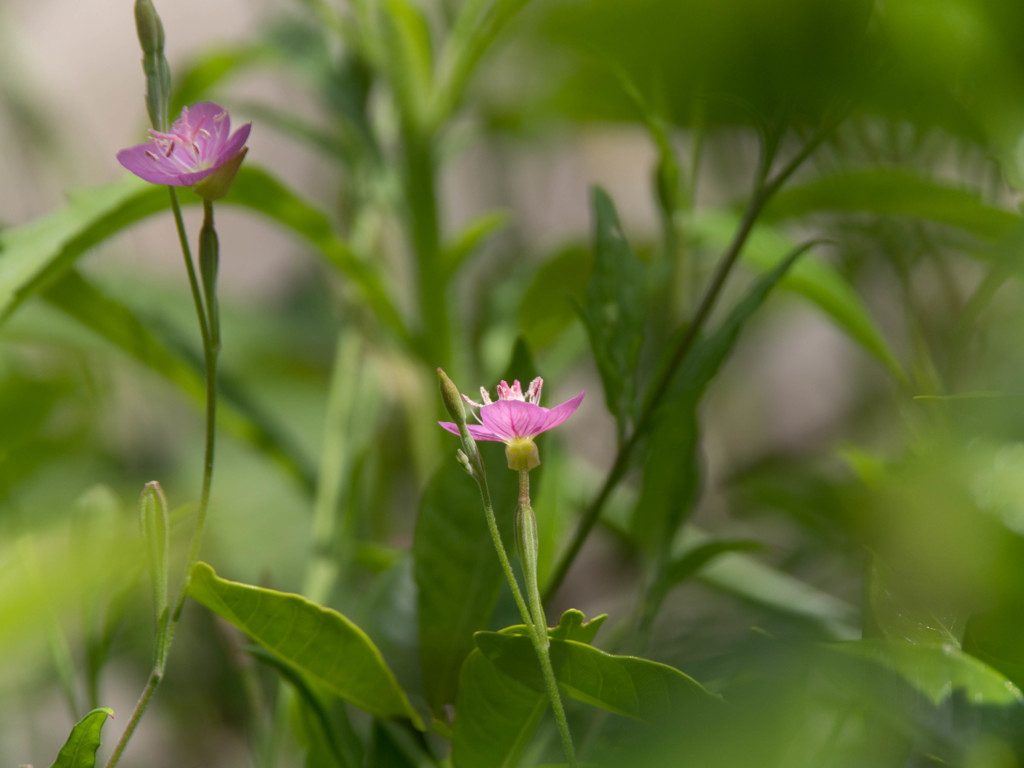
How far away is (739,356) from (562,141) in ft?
0.78

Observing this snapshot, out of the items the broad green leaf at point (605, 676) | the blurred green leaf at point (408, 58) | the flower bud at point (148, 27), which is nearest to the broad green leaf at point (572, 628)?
the broad green leaf at point (605, 676)

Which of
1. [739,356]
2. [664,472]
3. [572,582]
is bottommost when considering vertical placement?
[572,582]

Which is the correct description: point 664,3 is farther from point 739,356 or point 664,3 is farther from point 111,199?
point 739,356

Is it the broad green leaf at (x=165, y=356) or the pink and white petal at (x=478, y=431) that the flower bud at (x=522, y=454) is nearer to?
the pink and white petal at (x=478, y=431)

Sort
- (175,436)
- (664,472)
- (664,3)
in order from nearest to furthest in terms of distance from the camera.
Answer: (664,3), (664,472), (175,436)

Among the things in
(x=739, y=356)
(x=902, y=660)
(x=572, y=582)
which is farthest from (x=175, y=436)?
(x=902, y=660)

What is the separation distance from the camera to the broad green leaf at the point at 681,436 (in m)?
0.16

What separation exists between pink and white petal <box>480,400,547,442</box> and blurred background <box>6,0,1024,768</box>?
0.13 ft

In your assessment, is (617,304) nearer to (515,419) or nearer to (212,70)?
(515,419)

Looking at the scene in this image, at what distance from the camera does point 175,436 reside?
64 cm

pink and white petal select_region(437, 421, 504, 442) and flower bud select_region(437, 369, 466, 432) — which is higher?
flower bud select_region(437, 369, 466, 432)

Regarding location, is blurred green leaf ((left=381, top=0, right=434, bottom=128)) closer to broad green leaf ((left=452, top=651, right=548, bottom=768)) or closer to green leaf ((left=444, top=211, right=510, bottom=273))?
green leaf ((left=444, top=211, right=510, bottom=273))

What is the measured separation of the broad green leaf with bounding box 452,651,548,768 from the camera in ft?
0.45

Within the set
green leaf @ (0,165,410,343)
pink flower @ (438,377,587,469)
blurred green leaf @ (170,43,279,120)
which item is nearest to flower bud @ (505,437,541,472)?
pink flower @ (438,377,587,469)
